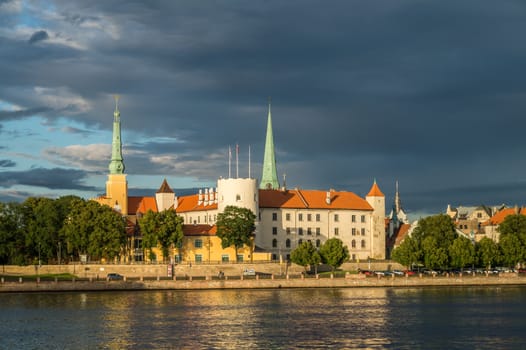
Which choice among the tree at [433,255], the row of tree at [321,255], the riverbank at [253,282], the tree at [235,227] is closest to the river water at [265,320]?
the riverbank at [253,282]

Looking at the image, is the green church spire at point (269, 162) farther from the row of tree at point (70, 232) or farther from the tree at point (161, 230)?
the tree at point (161, 230)

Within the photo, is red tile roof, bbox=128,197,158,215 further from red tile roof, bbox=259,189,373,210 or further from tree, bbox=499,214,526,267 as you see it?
tree, bbox=499,214,526,267

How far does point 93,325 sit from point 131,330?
4568 mm

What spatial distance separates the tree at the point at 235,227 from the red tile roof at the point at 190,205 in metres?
14.9

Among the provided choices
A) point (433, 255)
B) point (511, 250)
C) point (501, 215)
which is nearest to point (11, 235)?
point (433, 255)

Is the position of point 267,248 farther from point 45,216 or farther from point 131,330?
point 131,330

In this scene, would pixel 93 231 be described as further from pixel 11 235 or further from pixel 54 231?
pixel 11 235

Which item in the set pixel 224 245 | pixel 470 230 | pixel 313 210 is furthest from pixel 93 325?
pixel 470 230

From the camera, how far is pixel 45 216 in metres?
114

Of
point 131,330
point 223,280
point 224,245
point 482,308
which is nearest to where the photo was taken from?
point 131,330

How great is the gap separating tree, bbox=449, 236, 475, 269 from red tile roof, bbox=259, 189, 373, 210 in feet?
91.8

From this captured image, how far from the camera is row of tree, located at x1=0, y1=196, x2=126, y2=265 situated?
11169 cm

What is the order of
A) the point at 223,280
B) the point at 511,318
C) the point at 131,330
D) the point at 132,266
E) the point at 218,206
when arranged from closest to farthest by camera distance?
the point at 131,330 → the point at 511,318 → the point at 223,280 → the point at 132,266 → the point at 218,206

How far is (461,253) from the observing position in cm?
11575
